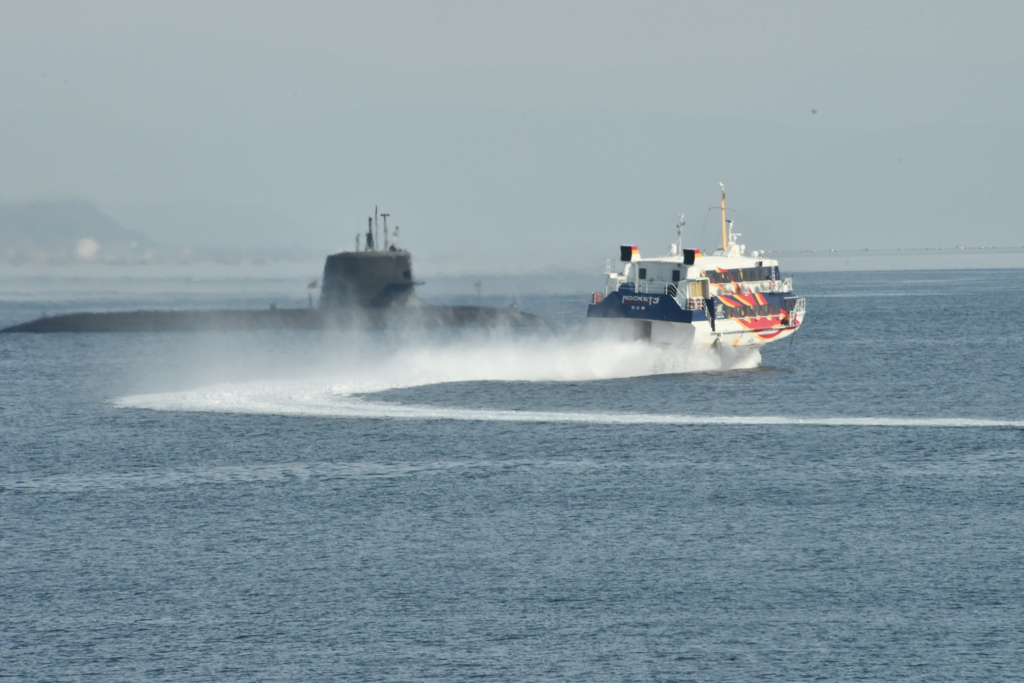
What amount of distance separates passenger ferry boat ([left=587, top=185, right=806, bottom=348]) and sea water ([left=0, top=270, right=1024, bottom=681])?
→ 10.9ft

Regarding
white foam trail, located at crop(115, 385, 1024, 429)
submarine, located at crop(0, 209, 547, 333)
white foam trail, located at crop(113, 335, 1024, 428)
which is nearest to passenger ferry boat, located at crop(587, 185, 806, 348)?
white foam trail, located at crop(113, 335, 1024, 428)

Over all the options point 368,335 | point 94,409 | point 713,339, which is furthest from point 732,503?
point 368,335

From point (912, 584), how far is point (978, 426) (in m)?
24.9

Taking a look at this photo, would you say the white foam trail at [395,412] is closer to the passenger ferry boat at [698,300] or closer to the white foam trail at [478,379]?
the white foam trail at [478,379]

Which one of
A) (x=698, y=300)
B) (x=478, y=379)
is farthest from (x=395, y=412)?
(x=698, y=300)

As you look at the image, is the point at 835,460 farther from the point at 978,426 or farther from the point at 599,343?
the point at 599,343

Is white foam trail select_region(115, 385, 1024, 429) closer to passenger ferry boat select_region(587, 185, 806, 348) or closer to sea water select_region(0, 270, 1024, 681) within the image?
sea water select_region(0, 270, 1024, 681)

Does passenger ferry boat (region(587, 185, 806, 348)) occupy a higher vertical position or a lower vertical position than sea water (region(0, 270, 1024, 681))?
higher

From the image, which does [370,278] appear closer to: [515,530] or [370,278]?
[370,278]

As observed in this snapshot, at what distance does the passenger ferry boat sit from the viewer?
64812 mm

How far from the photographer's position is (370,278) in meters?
125

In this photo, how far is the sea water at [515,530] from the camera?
21.6 m

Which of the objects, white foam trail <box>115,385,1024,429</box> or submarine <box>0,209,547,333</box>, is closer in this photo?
white foam trail <box>115,385,1024,429</box>

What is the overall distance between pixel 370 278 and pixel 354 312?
15.2 feet
